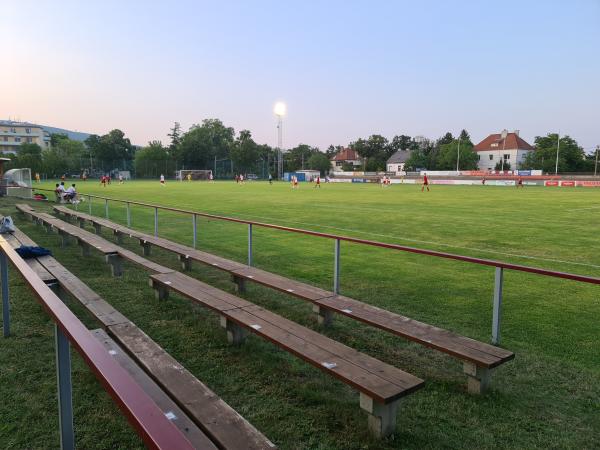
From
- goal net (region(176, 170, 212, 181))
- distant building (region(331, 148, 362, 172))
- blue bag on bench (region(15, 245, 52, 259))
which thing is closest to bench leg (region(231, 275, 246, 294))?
blue bag on bench (region(15, 245, 52, 259))

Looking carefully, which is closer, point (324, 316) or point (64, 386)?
point (64, 386)

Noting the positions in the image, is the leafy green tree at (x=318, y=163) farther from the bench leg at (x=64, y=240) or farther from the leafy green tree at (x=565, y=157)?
the bench leg at (x=64, y=240)

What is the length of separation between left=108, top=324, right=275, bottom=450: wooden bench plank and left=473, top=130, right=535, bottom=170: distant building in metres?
106

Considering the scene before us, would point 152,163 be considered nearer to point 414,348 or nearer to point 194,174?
point 194,174

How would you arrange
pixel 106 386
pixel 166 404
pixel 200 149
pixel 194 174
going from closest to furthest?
pixel 106 386, pixel 166 404, pixel 194 174, pixel 200 149

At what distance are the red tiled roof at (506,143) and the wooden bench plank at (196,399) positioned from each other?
371 ft

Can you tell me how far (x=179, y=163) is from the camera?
93.4m

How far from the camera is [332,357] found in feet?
11.3

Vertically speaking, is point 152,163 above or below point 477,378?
above

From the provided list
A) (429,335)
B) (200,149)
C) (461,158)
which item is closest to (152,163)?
(200,149)

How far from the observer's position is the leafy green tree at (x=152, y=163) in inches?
3398

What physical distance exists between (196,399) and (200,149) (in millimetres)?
99445

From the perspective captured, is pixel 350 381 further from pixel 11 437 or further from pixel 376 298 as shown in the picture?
pixel 376 298

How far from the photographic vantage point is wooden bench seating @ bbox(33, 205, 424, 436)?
2.99m
